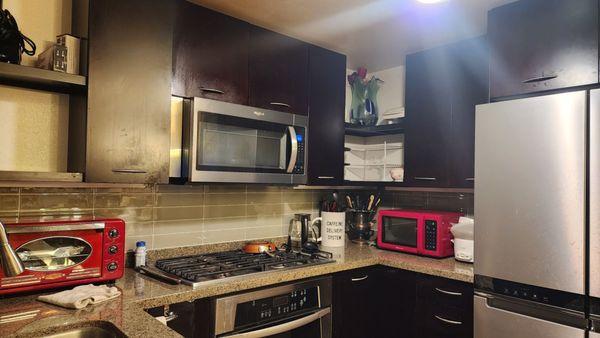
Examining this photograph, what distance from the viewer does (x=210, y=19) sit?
1.99m

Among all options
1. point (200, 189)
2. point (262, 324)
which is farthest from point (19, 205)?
point (262, 324)

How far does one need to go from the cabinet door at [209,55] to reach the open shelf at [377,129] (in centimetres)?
96

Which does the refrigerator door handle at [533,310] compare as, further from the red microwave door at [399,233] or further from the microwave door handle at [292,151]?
the microwave door handle at [292,151]

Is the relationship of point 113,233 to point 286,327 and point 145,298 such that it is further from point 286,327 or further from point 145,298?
point 286,327

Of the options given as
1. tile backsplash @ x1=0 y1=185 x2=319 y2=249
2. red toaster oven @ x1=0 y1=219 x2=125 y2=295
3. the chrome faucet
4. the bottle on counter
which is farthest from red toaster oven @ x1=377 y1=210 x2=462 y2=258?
the chrome faucet

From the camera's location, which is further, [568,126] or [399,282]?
[399,282]

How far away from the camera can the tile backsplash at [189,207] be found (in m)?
1.76

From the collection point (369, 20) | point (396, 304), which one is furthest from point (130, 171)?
point (396, 304)

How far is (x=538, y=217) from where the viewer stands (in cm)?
164

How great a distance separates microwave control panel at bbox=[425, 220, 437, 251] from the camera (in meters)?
2.31

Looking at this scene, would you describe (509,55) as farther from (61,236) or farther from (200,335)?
(61,236)

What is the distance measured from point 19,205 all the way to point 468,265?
2.20 metres

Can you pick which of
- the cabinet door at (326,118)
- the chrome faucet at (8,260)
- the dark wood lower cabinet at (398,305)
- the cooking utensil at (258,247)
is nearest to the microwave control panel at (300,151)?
the cabinet door at (326,118)

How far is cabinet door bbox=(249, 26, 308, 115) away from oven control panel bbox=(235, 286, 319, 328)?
1.01 m
